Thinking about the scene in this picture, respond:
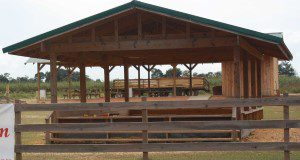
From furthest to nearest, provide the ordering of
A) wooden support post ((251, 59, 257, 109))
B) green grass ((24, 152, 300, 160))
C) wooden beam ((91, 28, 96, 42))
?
wooden support post ((251, 59, 257, 109)), wooden beam ((91, 28, 96, 42)), green grass ((24, 152, 300, 160))

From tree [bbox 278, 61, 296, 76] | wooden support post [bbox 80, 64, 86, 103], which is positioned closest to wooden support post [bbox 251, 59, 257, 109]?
wooden support post [bbox 80, 64, 86, 103]

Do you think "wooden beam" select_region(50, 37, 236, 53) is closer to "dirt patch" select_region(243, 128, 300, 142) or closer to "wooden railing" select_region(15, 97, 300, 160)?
"dirt patch" select_region(243, 128, 300, 142)

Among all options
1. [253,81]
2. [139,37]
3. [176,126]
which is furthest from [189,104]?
[253,81]

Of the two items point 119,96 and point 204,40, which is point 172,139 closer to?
point 204,40

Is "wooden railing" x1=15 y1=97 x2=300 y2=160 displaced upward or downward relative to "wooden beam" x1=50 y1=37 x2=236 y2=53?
downward

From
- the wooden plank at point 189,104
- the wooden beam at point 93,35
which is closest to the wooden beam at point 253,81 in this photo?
the wooden beam at point 93,35

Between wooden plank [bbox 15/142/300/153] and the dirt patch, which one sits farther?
the dirt patch

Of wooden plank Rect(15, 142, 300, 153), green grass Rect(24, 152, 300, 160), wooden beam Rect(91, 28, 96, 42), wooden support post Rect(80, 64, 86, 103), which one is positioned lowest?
green grass Rect(24, 152, 300, 160)

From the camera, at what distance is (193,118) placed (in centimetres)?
1658

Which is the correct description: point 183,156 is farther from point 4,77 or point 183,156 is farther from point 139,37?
point 4,77

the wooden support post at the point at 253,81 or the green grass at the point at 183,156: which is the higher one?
the wooden support post at the point at 253,81

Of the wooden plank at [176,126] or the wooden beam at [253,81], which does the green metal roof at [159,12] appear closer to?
the wooden plank at [176,126]

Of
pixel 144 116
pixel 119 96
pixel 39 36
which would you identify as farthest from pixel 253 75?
pixel 119 96

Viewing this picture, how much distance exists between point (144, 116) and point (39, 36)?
7.27 metres
